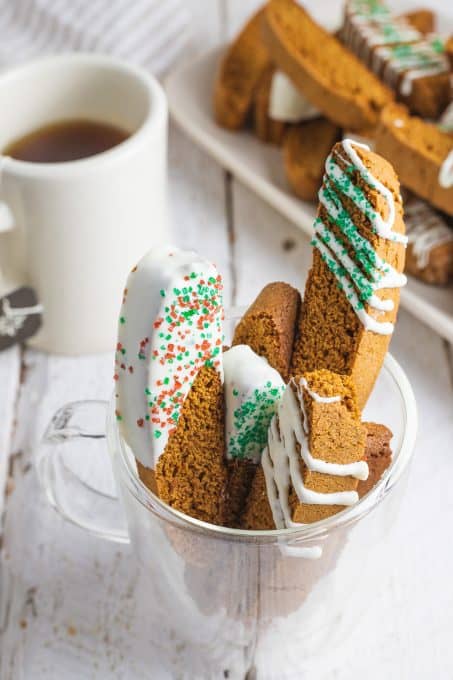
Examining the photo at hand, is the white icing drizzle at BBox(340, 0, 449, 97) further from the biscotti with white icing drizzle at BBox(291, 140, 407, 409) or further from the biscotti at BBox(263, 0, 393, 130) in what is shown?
the biscotti with white icing drizzle at BBox(291, 140, 407, 409)

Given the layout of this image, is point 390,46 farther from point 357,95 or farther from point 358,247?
point 358,247

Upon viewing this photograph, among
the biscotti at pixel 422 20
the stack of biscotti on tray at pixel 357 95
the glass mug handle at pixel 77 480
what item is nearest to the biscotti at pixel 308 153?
the stack of biscotti on tray at pixel 357 95

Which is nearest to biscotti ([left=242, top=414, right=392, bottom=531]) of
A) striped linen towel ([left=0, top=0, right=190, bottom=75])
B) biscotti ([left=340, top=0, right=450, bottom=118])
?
biscotti ([left=340, top=0, right=450, bottom=118])

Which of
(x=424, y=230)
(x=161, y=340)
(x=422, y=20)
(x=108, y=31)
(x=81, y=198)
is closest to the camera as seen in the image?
(x=161, y=340)

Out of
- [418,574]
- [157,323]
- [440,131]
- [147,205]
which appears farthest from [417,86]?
[157,323]

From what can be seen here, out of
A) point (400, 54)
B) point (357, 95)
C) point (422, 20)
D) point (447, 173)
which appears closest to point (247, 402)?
point (447, 173)

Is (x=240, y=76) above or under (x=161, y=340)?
under

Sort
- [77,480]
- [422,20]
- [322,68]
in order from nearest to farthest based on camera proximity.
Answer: [77,480], [322,68], [422,20]
